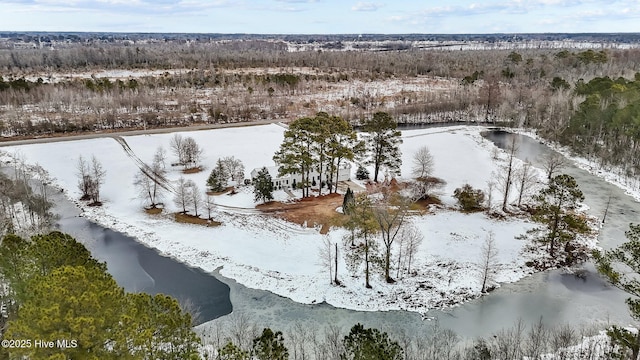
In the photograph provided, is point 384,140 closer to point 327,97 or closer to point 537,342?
point 537,342

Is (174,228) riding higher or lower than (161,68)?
lower

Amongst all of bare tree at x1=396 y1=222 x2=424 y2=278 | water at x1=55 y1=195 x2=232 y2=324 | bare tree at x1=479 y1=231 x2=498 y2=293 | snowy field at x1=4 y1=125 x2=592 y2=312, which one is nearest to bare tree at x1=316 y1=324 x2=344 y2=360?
snowy field at x1=4 y1=125 x2=592 y2=312

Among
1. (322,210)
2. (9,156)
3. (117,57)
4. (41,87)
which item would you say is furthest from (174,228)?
(117,57)

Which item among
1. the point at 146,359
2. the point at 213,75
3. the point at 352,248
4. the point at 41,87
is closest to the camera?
the point at 146,359

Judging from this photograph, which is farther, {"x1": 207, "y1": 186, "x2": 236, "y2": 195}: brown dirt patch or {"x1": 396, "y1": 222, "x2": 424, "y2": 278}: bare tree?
{"x1": 207, "y1": 186, "x2": 236, "y2": 195}: brown dirt patch

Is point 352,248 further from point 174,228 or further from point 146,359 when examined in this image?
point 146,359

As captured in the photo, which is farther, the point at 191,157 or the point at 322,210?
the point at 191,157

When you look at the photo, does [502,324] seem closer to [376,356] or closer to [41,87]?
[376,356]

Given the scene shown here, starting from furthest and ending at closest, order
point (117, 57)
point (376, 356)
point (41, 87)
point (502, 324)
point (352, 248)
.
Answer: point (117, 57) → point (41, 87) → point (352, 248) → point (502, 324) → point (376, 356)

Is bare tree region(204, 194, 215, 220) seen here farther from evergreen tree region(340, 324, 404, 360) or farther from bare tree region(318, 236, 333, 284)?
evergreen tree region(340, 324, 404, 360)
